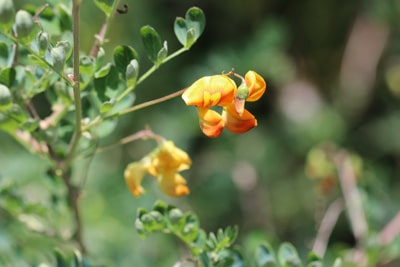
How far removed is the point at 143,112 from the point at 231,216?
0.50m

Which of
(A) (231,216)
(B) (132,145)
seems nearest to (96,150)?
(A) (231,216)

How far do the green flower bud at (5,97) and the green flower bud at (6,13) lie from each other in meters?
0.14

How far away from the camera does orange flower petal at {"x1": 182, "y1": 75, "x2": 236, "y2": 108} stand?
96cm

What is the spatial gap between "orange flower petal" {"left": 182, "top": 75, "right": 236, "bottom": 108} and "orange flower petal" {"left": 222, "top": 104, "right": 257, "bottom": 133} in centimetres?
2

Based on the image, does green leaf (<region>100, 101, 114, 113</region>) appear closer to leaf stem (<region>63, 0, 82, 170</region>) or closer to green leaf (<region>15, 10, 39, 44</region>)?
leaf stem (<region>63, 0, 82, 170</region>)

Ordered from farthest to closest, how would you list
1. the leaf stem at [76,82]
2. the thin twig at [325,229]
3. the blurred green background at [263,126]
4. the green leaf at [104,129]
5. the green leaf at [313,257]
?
the blurred green background at [263,126] < the thin twig at [325,229] < the green leaf at [104,129] < the green leaf at [313,257] < the leaf stem at [76,82]

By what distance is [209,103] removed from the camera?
3.18 feet

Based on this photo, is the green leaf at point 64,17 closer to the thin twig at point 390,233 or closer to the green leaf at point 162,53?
the green leaf at point 162,53

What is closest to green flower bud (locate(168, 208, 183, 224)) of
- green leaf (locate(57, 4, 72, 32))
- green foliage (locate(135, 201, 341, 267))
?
green foliage (locate(135, 201, 341, 267))

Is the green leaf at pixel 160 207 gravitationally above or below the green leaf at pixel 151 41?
below

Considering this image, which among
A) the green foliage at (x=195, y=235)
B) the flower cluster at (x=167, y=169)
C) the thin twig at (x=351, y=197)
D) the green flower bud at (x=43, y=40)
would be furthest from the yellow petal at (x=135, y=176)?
the thin twig at (x=351, y=197)

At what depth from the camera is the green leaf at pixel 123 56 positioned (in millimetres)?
1045

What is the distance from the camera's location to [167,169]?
3.82 ft

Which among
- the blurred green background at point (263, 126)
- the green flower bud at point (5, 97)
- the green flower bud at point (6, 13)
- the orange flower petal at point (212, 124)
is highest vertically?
the green flower bud at point (6, 13)
